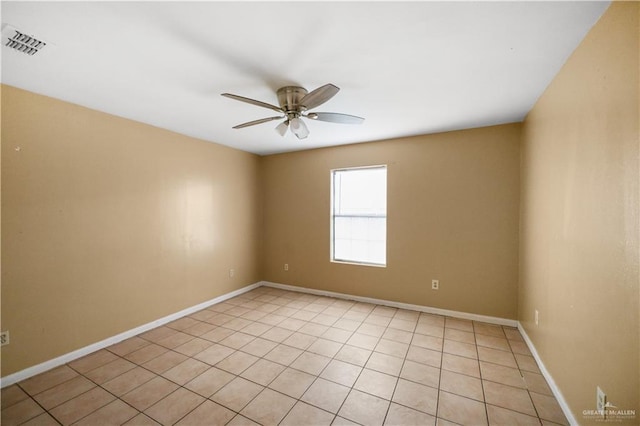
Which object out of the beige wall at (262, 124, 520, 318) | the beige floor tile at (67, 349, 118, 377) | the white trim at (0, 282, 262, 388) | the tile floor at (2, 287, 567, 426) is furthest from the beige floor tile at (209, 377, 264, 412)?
the beige wall at (262, 124, 520, 318)

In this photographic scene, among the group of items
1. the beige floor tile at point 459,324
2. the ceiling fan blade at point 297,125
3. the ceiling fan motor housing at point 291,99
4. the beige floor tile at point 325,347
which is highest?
the ceiling fan motor housing at point 291,99

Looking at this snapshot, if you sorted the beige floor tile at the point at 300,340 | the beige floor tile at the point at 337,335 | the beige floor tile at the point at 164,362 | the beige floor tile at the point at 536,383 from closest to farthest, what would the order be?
the beige floor tile at the point at 536,383, the beige floor tile at the point at 164,362, the beige floor tile at the point at 300,340, the beige floor tile at the point at 337,335

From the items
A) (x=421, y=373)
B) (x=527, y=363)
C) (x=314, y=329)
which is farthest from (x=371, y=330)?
(x=527, y=363)

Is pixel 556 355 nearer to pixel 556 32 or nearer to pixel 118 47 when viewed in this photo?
pixel 556 32

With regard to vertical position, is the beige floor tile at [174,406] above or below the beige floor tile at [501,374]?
below

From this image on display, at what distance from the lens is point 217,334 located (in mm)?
2951

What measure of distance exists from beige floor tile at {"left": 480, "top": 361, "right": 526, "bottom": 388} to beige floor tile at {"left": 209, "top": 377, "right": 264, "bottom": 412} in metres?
1.94

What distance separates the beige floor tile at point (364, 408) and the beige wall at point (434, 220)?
1.95 m

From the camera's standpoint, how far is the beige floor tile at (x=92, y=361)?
2314mm

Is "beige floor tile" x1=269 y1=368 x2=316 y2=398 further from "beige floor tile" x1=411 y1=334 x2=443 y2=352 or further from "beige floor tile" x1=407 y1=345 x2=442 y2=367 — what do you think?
"beige floor tile" x1=411 y1=334 x2=443 y2=352

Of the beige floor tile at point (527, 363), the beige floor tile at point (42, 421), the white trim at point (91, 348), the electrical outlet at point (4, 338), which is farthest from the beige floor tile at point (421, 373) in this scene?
the electrical outlet at point (4, 338)

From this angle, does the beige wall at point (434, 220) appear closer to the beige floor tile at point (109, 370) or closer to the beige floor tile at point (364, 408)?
the beige floor tile at point (364, 408)

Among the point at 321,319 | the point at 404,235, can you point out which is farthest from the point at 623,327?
the point at 321,319

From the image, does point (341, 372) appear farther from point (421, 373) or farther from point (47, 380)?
Answer: point (47, 380)
